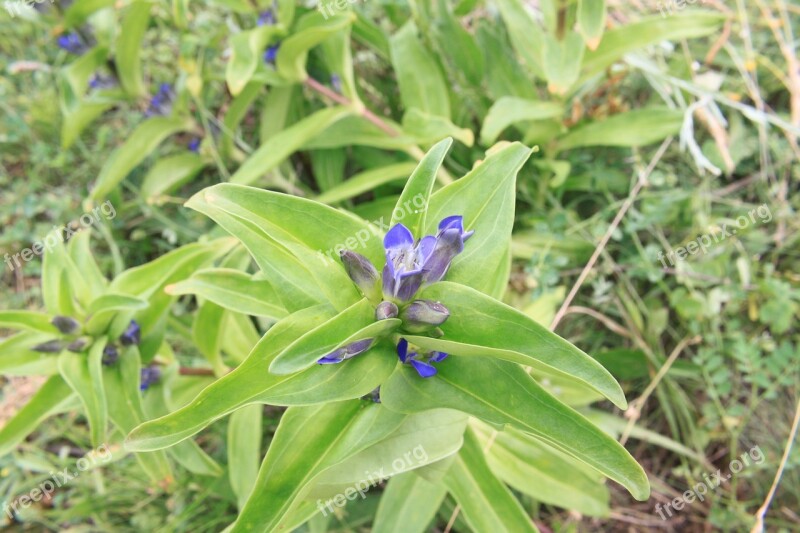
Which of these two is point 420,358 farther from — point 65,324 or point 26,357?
point 26,357

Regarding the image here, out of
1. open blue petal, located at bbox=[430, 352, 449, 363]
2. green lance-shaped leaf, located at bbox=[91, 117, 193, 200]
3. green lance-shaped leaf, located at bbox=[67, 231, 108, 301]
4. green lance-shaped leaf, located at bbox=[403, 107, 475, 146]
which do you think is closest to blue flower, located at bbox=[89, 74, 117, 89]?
green lance-shaped leaf, located at bbox=[91, 117, 193, 200]

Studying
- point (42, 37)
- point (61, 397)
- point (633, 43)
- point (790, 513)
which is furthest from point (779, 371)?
point (42, 37)

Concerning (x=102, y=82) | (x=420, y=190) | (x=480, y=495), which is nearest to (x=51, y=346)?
(x=420, y=190)

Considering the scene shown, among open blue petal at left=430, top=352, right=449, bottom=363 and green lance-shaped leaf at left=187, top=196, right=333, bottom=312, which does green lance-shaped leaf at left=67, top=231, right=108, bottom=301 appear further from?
open blue petal at left=430, top=352, right=449, bottom=363

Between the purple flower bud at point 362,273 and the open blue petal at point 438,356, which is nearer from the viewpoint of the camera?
the purple flower bud at point 362,273

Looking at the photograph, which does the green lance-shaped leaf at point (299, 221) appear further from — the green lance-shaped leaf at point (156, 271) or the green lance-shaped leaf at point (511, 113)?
the green lance-shaped leaf at point (511, 113)

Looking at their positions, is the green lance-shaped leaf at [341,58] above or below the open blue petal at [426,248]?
above

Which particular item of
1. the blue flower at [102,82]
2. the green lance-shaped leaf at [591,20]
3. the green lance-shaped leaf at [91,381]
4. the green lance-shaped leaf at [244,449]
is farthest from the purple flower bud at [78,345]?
the green lance-shaped leaf at [591,20]
